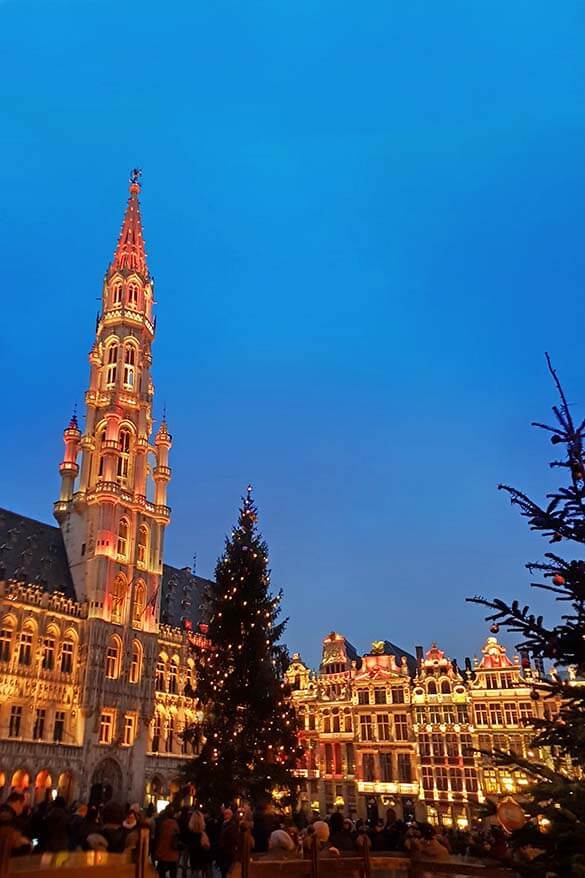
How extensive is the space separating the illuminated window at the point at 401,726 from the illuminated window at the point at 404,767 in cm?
134

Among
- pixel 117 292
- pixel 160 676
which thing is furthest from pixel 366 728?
pixel 117 292

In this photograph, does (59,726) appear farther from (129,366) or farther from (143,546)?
(129,366)

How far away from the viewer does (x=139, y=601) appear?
52781 mm

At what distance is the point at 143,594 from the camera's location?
53.0m

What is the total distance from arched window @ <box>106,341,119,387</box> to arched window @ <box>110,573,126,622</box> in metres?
16.7

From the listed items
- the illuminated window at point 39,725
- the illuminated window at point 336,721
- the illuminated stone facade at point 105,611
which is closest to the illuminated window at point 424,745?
the illuminated window at point 336,721

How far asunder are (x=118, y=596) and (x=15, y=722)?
11.5 metres

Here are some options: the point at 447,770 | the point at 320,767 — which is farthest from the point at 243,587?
the point at 320,767

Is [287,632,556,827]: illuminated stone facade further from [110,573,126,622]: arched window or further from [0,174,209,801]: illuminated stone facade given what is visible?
[110,573,126,622]: arched window

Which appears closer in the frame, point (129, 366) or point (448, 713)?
point (448, 713)

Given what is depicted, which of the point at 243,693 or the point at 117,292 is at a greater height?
the point at 117,292

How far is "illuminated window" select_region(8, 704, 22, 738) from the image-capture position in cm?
4147

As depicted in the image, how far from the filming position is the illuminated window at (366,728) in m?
59.6

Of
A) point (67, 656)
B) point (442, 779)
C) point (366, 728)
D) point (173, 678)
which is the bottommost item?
point (442, 779)
